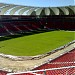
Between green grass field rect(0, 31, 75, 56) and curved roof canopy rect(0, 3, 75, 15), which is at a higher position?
green grass field rect(0, 31, 75, 56)

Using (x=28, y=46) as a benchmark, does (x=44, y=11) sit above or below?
below

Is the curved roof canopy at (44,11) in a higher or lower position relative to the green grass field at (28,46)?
lower

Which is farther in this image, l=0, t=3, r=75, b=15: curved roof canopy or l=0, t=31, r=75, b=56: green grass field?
l=0, t=3, r=75, b=15: curved roof canopy

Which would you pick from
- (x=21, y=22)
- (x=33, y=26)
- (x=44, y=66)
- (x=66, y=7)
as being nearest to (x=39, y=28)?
(x=33, y=26)

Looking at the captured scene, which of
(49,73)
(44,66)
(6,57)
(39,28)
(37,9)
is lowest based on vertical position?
(39,28)

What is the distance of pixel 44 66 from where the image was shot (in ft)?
33.4

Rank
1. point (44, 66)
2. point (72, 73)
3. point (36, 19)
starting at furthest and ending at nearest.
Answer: point (36, 19), point (44, 66), point (72, 73)

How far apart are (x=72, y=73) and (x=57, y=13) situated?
48.5 meters

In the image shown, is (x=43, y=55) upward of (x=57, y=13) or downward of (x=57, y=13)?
upward

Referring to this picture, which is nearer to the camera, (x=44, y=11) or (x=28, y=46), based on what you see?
(x=28, y=46)

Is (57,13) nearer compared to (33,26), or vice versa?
(33,26)

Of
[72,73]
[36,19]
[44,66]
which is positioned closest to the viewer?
[72,73]

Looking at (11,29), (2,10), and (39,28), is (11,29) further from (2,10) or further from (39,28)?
(39,28)

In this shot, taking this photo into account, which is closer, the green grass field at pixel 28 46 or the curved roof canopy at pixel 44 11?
the green grass field at pixel 28 46
